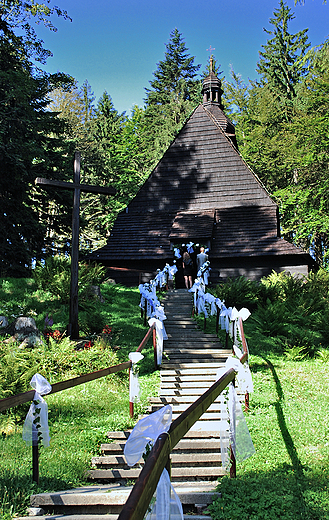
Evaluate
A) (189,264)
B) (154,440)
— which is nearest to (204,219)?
(189,264)

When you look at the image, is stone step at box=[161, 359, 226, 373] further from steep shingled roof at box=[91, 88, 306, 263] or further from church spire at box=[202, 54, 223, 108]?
church spire at box=[202, 54, 223, 108]

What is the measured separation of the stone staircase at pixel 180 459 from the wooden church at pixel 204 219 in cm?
877

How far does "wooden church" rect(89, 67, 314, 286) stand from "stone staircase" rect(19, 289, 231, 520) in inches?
345

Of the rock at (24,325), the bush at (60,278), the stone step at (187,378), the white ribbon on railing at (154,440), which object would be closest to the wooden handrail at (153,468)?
the white ribbon on railing at (154,440)

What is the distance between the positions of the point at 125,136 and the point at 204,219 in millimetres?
22055

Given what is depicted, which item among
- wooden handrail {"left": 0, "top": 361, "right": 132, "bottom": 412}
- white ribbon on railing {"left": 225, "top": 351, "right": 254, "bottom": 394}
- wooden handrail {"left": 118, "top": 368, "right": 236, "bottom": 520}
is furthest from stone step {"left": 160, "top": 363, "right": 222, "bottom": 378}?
wooden handrail {"left": 118, "top": 368, "right": 236, "bottom": 520}

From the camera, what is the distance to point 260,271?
19.9m

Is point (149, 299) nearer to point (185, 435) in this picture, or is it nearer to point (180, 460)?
point (185, 435)

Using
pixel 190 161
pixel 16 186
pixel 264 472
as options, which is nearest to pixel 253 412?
pixel 264 472

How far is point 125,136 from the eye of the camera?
40438 mm

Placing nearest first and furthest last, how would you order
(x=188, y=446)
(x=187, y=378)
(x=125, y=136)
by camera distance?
(x=188, y=446)
(x=187, y=378)
(x=125, y=136)

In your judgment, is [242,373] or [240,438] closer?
[240,438]

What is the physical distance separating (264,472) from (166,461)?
2.91 metres

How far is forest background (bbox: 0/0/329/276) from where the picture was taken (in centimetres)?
1919
